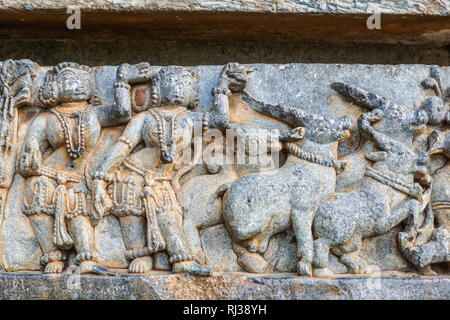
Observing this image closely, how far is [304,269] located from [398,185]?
2.42ft

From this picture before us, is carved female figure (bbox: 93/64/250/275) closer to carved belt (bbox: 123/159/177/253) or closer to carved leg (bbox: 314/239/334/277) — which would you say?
carved belt (bbox: 123/159/177/253)

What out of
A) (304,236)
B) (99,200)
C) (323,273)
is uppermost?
(99,200)

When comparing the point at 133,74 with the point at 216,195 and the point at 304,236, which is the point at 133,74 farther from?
the point at 304,236

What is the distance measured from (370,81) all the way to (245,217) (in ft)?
3.76

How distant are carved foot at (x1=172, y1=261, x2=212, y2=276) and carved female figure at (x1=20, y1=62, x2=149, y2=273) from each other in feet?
1.40

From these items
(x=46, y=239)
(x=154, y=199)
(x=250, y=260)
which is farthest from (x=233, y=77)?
(x=46, y=239)

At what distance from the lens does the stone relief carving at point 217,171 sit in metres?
3.52

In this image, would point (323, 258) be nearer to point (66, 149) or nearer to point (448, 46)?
point (66, 149)

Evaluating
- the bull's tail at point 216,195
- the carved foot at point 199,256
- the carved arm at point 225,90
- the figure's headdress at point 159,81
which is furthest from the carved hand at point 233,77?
the carved foot at point 199,256

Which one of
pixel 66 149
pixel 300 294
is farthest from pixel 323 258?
pixel 66 149

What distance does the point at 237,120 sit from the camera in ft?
12.3

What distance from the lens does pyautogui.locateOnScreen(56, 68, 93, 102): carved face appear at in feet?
12.0

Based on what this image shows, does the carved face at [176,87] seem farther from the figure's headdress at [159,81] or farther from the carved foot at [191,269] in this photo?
the carved foot at [191,269]

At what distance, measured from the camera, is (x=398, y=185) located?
11.9ft
